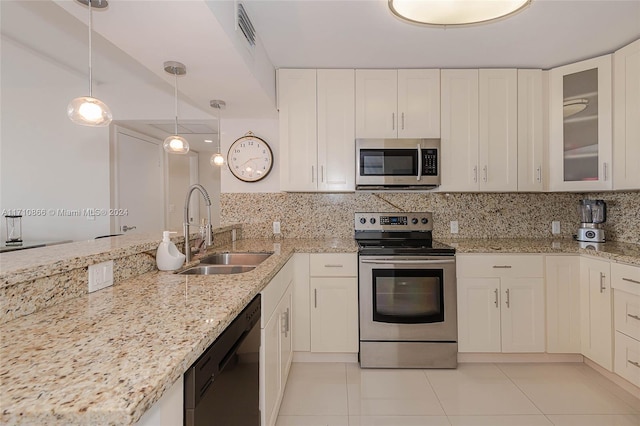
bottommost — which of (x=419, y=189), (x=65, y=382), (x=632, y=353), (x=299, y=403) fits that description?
(x=299, y=403)

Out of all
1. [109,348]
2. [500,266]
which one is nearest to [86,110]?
[109,348]

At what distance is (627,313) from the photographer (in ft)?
6.40

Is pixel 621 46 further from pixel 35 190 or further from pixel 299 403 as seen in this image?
pixel 35 190

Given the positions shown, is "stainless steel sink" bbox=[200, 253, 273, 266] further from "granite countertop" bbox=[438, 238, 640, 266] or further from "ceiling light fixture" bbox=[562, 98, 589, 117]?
"ceiling light fixture" bbox=[562, 98, 589, 117]

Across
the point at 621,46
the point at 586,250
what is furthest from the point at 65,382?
the point at 621,46

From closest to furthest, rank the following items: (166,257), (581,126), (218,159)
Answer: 1. (166,257)
2. (581,126)
3. (218,159)

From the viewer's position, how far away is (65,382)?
596 millimetres

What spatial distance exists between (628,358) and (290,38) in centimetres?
300

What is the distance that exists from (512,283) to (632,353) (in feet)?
2.37

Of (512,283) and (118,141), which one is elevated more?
(118,141)

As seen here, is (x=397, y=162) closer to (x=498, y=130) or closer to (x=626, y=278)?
(x=498, y=130)

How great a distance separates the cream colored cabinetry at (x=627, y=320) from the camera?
1.89m

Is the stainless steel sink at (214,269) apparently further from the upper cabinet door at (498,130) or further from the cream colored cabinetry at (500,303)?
the upper cabinet door at (498,130)

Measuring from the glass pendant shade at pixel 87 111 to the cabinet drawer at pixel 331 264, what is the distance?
159cm
